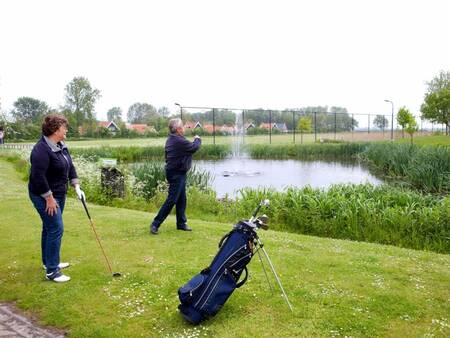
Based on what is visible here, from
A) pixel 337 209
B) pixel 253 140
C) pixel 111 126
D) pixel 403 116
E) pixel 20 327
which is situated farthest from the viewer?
pixel 111 126

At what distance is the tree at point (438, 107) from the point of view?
118ft

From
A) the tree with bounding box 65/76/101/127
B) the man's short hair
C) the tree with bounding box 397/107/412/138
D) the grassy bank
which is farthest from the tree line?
the man's short hair

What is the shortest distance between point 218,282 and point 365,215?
470 cm

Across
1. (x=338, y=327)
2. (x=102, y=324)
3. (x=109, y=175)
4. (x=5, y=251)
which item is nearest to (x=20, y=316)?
(x=102, y=324)

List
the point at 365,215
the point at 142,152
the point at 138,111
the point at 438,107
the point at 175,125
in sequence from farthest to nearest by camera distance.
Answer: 1. the point at 138,111
2. the point at 438,107
3. the point at 142,152
4. the point at 365,215
5. the point at 175,125

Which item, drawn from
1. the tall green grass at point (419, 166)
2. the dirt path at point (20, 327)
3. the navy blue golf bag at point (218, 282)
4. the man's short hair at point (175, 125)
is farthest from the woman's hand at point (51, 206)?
the tall green grass at point (419, 166)

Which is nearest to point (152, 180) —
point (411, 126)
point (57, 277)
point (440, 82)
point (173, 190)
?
Answer: point (173, 190)

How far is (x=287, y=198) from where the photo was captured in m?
8.69

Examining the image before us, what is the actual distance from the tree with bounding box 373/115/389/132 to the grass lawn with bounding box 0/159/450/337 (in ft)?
163

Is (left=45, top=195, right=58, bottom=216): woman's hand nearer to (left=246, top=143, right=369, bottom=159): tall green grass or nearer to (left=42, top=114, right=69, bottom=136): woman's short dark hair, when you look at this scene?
(left=42, top=114, right=69, bottom=136): woman's short dark hair

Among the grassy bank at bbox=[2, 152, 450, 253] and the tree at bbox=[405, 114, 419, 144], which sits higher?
the tree at bbox=[405, 114, 419, 144]

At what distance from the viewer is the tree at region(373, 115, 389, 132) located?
5297 cm

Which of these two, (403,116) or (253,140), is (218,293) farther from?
(253,140)

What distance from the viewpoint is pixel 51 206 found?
4301mm
